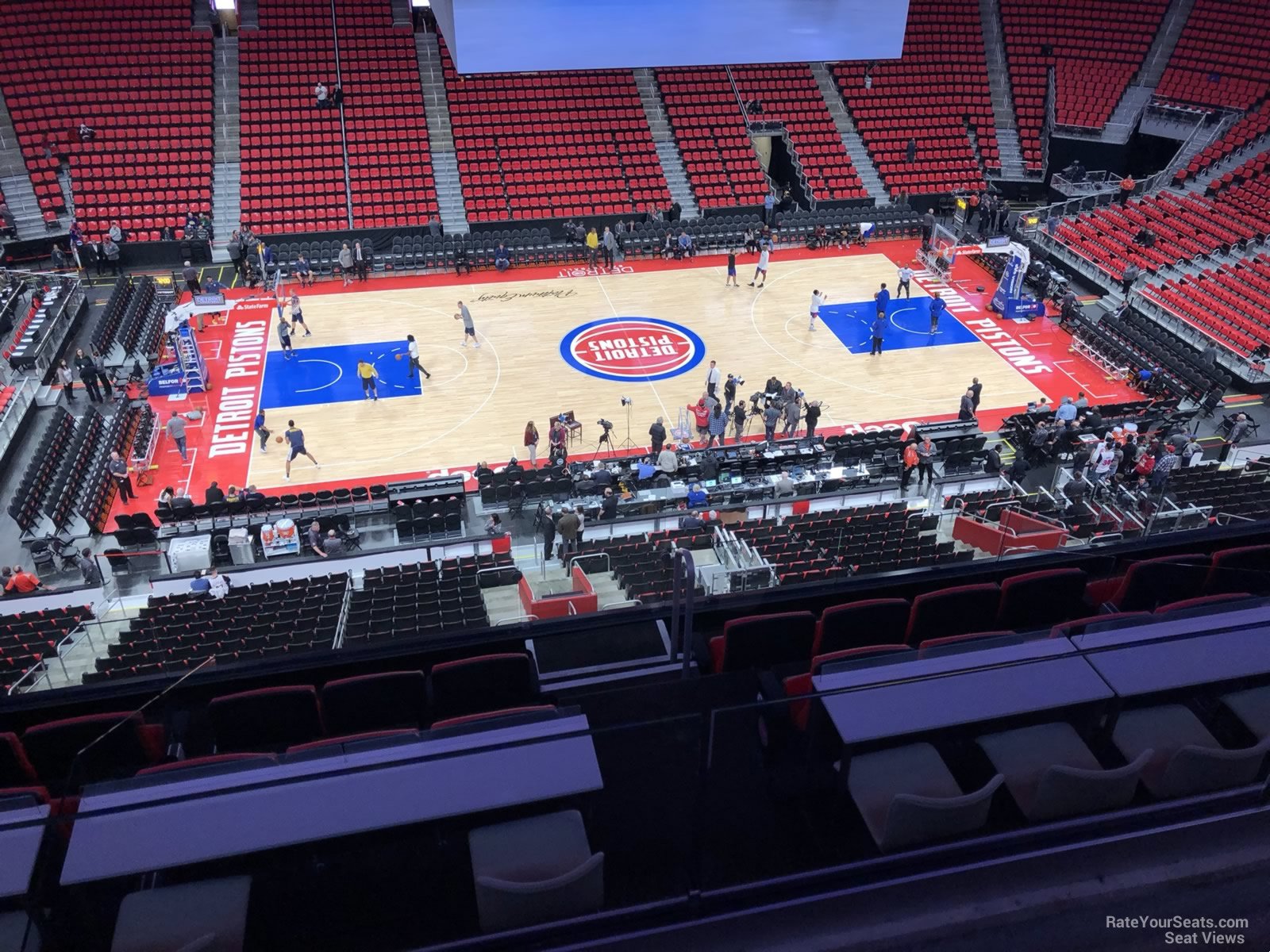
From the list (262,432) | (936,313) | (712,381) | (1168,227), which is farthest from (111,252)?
(1168,227)

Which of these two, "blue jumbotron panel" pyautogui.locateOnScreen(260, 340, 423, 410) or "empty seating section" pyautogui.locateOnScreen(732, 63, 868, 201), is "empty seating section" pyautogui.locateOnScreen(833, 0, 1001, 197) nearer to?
"empty seating section" pyautogui.locateOnScreen(732, 63, 868, 201)

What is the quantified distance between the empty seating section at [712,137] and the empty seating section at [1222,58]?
15375 mm

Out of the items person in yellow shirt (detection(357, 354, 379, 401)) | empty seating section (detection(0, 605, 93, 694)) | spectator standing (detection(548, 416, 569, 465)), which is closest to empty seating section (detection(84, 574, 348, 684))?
empty seating section (detection(0, 605, 93, 694))

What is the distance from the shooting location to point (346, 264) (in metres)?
26.6

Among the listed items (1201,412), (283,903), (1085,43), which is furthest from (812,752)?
(1085,43)

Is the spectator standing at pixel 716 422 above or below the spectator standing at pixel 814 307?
below

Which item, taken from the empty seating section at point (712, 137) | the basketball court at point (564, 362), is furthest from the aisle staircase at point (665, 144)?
the basketball court at point (564, 362)

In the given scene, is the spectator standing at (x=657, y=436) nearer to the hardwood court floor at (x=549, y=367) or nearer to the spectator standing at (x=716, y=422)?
the spectator standing at (x=716, y=422)

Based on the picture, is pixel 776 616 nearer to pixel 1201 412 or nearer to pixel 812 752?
pixel 812 752

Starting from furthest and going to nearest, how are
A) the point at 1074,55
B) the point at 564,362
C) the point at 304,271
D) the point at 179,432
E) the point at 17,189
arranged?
the point at 1074,55 < the point at 17,189 < the point at 304,271 < the point at 564,362 < the point at 179,432

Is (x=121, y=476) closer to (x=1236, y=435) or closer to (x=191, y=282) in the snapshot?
(x=191, y=282)

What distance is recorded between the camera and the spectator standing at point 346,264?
2656 cm

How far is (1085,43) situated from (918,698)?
4046cm

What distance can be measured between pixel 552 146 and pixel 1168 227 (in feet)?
63.9
